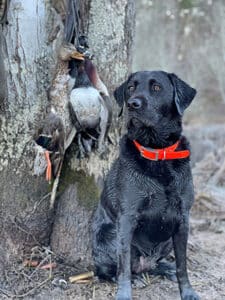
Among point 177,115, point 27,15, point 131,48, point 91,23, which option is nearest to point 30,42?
point 27,15

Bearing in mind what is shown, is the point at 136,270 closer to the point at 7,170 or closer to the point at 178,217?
the point at 178,217

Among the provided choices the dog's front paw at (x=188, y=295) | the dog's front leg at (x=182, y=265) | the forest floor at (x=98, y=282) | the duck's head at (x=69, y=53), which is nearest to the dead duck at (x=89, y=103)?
the duck's head at (x=69, y=53)

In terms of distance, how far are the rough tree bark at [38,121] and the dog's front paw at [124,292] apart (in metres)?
0.65

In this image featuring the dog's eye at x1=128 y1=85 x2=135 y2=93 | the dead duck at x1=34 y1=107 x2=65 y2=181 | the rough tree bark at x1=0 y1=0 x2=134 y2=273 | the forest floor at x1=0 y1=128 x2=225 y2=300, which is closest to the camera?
the dog's eye at x1=128 y1=85 x2=135 y2=93

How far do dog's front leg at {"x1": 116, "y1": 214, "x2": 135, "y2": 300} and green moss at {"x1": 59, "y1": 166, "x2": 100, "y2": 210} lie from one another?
70 cm

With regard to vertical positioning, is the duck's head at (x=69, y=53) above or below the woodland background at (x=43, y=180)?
above

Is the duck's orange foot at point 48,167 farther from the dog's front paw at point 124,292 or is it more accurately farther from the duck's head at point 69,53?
the dog's front paw at point 124,292

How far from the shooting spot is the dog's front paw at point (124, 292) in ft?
13.5

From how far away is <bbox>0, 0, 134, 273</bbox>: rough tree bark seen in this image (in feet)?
15.0

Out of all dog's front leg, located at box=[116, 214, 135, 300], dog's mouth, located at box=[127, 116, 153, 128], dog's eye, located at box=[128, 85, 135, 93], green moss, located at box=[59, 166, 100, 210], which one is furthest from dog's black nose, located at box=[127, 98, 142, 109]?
green moss, located at box=[59, 166, 100, 210]

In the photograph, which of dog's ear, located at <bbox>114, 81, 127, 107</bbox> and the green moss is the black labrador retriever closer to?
dog's ear, located at <bbox>114, 81, 127, 107</bbox>

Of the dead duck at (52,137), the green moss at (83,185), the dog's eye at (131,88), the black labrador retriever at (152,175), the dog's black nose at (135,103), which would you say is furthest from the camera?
the green moss at (83,185)

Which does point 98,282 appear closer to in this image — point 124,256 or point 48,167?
point 124,256

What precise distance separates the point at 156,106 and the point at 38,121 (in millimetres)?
1093
